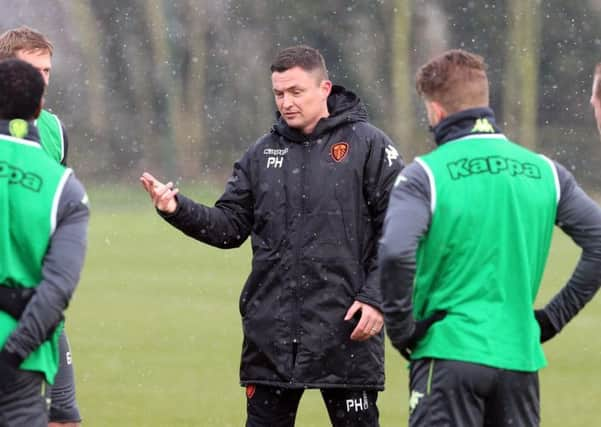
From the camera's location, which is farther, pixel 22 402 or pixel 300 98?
pixel 300 98

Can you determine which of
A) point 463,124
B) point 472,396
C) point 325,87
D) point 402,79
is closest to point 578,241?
point 463,124

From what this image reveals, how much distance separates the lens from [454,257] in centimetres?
434

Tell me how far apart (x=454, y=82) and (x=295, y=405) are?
1.75 metres

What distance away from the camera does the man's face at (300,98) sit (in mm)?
5621

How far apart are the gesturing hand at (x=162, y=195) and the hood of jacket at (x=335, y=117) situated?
526 millimetres

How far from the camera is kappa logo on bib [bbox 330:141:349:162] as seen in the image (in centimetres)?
559

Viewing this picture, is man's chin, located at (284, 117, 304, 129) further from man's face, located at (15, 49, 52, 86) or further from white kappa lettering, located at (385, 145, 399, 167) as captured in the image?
man's face, located at (15, 49, 52, 86)

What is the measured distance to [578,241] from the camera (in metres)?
4.58

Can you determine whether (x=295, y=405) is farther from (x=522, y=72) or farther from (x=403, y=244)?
(x=522, y=72)

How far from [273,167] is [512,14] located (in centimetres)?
2365

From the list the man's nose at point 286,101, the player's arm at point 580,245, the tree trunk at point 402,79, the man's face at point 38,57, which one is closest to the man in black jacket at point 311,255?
the man's nose at point 286,101

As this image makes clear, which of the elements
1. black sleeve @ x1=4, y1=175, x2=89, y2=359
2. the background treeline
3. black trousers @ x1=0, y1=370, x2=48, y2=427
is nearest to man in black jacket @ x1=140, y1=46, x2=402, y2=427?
black sleeve @ x1=4, y1=175, x2=89, y2=359

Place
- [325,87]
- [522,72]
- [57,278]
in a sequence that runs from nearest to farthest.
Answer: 1. [57,278]
2. [325,87]
3. [522,72]

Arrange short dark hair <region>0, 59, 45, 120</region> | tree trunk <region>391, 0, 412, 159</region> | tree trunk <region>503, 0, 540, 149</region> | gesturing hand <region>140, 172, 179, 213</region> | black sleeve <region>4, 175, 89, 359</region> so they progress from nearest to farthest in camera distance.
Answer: black sleeve <region>4, 175, 89, 359</region> < short dark hair <region>0, 59, 45, 120</region> < gesturing hand <region>140, 172, 179, 213</region> < tree trunk <region>503, 0, 540, 149</region> < tree trunk <region>391, 0, 412, 159</region>
